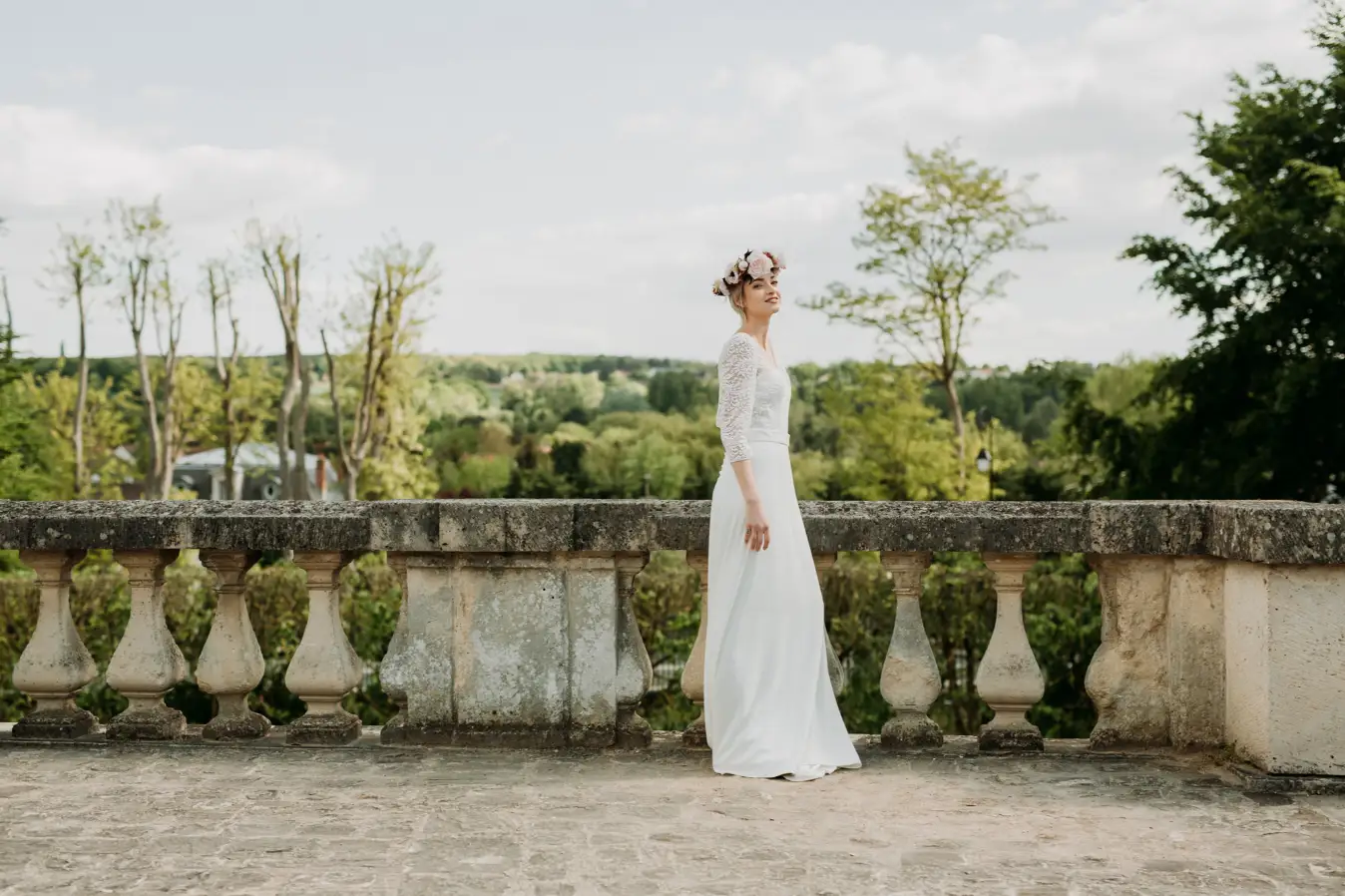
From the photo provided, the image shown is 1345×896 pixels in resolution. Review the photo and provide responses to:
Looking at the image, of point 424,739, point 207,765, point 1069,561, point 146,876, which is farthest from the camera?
point 1069,561

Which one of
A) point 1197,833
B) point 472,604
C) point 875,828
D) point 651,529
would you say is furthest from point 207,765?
point 1197,833

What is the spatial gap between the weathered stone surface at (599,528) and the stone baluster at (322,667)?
0.16 m

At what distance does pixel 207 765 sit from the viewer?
4.97 metres

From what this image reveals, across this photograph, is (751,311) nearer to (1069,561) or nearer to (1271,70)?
(1069,561)

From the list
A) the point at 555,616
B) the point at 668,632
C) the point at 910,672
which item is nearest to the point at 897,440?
the point at 668,632

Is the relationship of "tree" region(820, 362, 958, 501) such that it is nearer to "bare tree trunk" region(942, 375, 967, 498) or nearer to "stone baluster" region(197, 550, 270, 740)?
"bare tree trunk" region(942, 375, 967, 498)

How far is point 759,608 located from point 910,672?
0.75m

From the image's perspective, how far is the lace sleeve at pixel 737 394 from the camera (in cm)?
502

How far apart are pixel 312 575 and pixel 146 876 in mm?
1861

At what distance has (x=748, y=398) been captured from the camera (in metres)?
5.07

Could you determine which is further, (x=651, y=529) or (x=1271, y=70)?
(x=1271, y=70)

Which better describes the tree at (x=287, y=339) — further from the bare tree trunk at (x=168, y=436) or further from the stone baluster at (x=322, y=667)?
the stone baluster at (x=322, y=667)

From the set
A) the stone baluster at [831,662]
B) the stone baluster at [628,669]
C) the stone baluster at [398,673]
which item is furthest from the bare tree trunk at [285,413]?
the stone baluster at [831,662]

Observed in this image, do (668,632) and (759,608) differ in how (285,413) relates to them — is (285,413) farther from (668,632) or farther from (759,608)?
(759,608)
